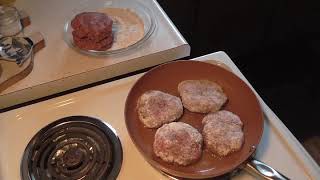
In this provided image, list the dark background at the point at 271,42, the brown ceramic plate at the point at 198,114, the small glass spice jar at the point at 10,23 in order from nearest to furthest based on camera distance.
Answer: the brown ceramic plate at the point at 198,114 → the small glass spice jar at the point at 10,23 → the dark background at the point at 271,42

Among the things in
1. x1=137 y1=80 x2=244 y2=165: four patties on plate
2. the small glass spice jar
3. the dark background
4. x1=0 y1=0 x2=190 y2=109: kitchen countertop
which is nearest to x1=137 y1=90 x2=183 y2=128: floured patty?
x1=137 y1=80 x2=244 y2=165: four patties on plate

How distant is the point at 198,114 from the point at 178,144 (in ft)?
0.39

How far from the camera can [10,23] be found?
104 centimetres

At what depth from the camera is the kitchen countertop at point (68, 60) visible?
3.03 feet

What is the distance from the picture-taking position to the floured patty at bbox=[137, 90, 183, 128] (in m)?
0.74

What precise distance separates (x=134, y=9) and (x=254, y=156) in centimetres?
62

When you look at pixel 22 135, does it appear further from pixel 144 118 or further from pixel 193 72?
pixel 193 72

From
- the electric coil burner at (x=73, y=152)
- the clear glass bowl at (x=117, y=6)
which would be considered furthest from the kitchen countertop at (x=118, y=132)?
the clear glass bowl at (x=117, y=6)

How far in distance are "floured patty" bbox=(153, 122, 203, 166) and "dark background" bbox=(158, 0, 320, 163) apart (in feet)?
3.19

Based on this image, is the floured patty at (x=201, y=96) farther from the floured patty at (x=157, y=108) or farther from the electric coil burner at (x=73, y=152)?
the electric coil burner at (x=73, y=152)

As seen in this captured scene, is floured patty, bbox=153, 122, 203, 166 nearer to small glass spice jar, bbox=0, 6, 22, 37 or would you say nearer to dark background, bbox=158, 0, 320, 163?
small glass spice jar, bbox=0, 6, 22, 37

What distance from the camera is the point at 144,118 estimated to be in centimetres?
75

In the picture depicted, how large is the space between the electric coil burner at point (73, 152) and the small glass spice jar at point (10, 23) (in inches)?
15.9

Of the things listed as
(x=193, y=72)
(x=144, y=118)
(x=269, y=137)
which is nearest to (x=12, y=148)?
(x=144, y=118)
